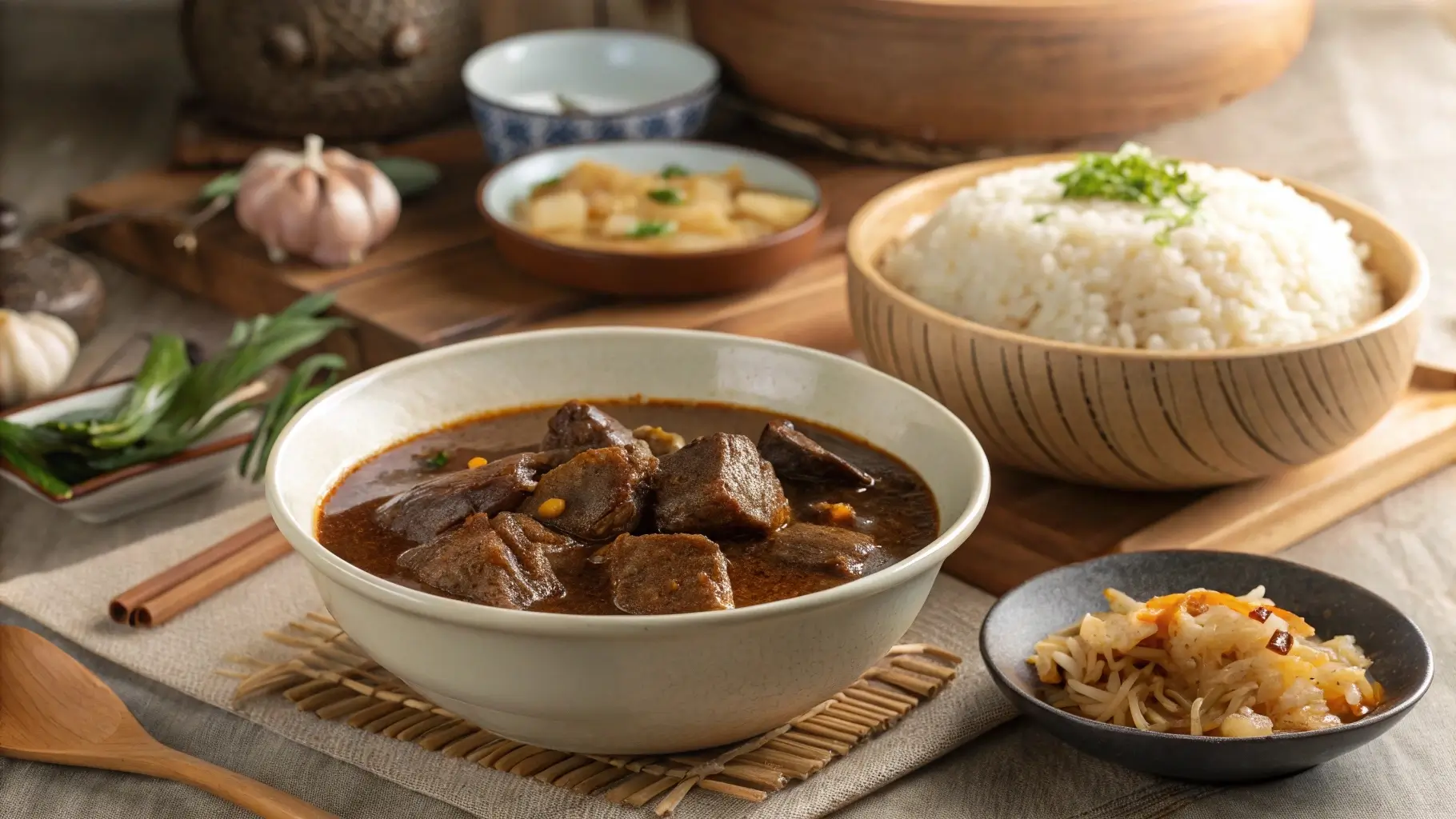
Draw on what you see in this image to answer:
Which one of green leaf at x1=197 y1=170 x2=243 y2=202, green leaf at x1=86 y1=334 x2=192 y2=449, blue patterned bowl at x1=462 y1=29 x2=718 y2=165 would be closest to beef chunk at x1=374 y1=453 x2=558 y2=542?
green leaf at x1=86 y1=334 x2=192 y2=449

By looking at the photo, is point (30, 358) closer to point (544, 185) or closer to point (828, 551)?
point (544, 185)

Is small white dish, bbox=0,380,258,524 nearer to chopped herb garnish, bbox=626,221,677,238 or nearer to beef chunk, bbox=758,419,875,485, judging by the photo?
chopped herb garnish, bbox=626,221,677,238

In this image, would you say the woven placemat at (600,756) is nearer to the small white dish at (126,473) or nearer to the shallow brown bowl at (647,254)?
the small white dish at (126,473)

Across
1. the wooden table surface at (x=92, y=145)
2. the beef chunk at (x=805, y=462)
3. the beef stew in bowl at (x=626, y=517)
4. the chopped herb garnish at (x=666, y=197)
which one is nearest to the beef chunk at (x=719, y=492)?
the beef stew in bowl at (x=626, y=517)

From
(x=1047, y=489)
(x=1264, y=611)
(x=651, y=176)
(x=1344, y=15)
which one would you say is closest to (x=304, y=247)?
(x=651, y=176)

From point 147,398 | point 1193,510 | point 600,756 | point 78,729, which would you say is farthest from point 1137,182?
point 78,729
